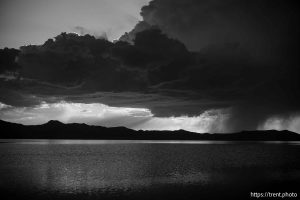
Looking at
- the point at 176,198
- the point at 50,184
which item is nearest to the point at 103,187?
the point at 50,184

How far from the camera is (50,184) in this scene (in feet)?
177

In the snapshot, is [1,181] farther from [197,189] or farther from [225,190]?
[225,190]

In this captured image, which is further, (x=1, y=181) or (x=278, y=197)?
(x=1, y=181)

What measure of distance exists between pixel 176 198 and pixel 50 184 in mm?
23372

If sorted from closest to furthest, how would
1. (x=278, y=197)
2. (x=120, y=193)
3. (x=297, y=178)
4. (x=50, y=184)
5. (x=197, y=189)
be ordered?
1. (x=278, y=197)
2. (x=120, y=193)
3. (x=197, y=189)
4. (x=50, y=184)
5. (x=297, y=178)

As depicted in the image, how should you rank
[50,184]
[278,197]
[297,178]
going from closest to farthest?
[278,197]
[50,184]
[297,178]

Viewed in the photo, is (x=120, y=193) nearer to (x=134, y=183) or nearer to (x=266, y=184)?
(x=134, y=183)

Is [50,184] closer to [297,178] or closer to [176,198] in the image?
[176,198]

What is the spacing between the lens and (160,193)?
46.6 metres

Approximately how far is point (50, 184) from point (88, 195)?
1311 cm

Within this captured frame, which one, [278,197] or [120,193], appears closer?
[278,197]

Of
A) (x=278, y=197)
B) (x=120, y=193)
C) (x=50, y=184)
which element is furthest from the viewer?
(x=50, y=184)

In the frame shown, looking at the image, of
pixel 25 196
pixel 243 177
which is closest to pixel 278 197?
pixel 243 177

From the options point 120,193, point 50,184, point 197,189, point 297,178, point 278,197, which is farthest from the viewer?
point 297,178
